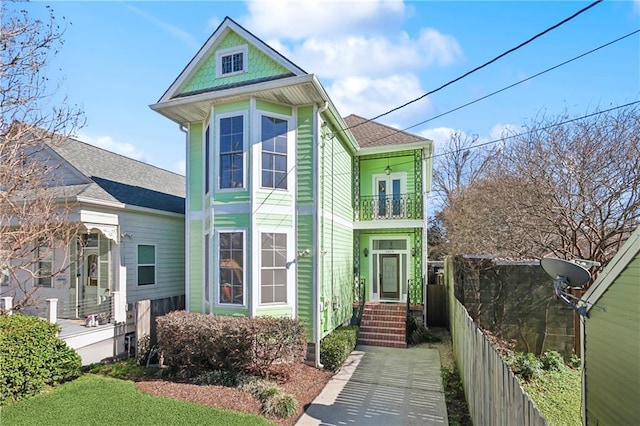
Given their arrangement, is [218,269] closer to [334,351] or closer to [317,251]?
[317,251]

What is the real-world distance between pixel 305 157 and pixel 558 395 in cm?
744

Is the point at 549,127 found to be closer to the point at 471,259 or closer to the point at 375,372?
the point at 471,259

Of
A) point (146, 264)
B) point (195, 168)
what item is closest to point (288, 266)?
point (195, 168)

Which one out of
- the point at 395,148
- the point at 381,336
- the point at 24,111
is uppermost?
the point at 395,148

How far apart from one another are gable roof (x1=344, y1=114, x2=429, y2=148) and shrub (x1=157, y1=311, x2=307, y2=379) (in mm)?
8024

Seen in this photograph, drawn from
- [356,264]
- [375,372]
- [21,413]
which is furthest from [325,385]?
[356,264]

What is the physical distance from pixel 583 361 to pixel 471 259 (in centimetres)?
457

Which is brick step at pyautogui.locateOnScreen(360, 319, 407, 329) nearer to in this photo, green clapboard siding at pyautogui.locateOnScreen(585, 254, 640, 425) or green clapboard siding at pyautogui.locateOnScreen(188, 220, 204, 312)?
green clapboard siding at pyautogui.locateOnScreen(188, 220, 204, 312)

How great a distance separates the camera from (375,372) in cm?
859

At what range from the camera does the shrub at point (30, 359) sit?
638 cm

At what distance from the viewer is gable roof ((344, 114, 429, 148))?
1325 cm

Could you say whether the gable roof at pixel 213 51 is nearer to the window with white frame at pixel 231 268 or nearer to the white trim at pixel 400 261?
the window with white frame at pixel 231 268

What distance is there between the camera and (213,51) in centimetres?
975

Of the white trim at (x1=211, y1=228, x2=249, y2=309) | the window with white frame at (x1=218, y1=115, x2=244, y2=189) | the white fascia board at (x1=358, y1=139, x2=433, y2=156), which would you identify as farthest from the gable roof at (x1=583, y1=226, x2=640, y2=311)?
the white fascia board at (x1=358, y1=139, x2=433, y2=156)
